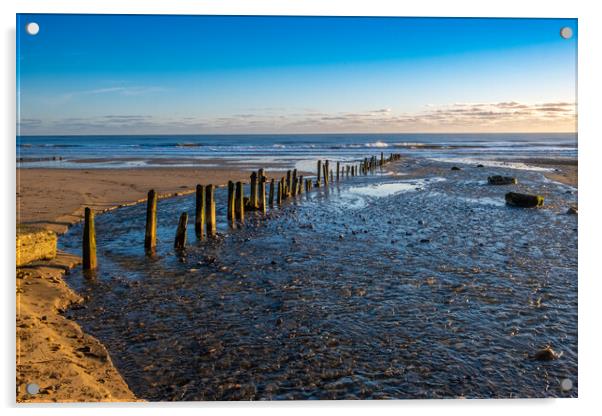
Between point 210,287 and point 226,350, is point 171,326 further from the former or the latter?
point 210,287

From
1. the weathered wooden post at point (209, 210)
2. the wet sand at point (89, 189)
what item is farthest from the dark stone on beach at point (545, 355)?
the wet sand at point (89, 189)

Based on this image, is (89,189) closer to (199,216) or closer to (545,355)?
(199,216)

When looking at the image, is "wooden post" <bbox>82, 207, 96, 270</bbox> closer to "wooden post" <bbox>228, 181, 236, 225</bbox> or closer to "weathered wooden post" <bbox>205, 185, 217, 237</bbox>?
"weathered wooden post" <bbox>205, 185, 217, 237</bbox>

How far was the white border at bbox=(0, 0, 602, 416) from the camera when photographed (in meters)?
5.48

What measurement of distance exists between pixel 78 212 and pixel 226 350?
10890 millimetres

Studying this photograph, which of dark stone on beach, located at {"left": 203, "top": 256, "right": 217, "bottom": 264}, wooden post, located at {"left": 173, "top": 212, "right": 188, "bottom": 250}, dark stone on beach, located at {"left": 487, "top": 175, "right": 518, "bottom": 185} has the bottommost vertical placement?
dark stone on beach, located at {"left": 203, "top": 256, "right": 217, "bottom": 264}

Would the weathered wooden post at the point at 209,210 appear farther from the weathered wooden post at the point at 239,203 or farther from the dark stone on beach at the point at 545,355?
the dark stone on beach at the point at 545,355

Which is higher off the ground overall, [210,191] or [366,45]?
[366,45]

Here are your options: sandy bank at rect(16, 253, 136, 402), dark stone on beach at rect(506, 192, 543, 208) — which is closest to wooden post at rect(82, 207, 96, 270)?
sandy bank at rect(16, 253, 136, 402)

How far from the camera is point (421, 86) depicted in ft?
23.8

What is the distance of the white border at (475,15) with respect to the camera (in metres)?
5.48

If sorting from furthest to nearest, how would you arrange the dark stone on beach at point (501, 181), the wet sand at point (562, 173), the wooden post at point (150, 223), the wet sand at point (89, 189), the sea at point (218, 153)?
the sea at point (218, 153) → the wet sand at point (562, 173) → the dark stone on beach at point (501, 181) → the wet sand at point (89, 189) → the wooden post at point (150, 223)
